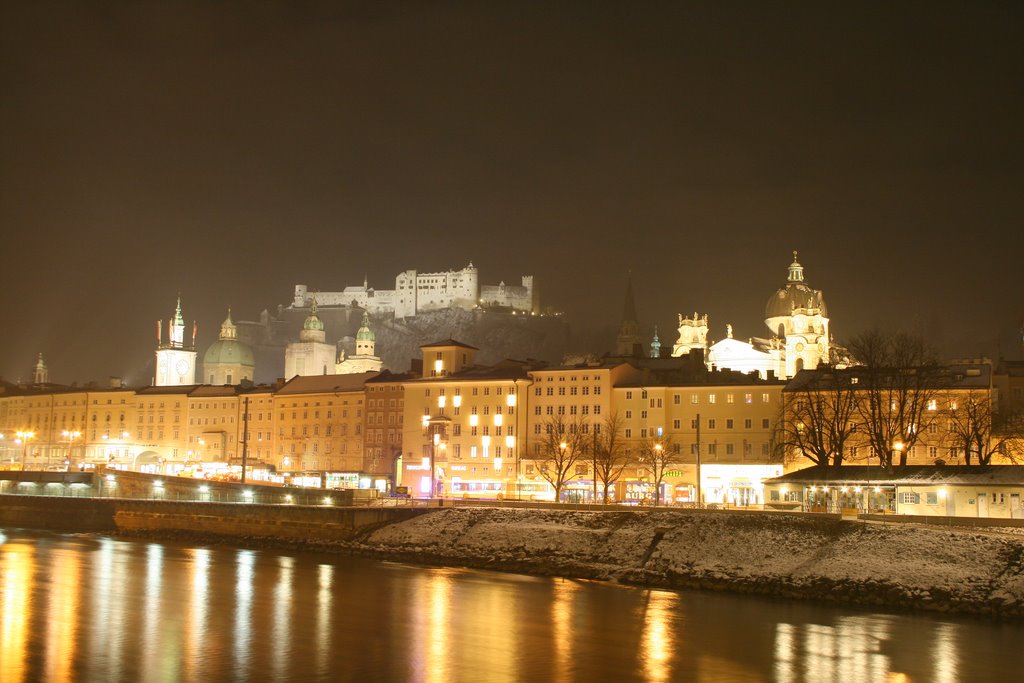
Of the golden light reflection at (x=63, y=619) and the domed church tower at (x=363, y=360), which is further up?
the domed church tower at (x=363, y=360)

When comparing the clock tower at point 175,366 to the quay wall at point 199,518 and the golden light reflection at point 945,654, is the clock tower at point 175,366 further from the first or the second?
the golden light reflection at point 945,654

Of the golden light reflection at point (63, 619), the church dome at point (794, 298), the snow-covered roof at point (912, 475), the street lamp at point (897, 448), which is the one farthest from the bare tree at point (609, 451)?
the church dome at point (794, 298)

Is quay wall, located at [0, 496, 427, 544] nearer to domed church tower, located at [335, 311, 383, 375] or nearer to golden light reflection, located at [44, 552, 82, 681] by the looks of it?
golden light reflection, located at [44, 552, 82, 681]

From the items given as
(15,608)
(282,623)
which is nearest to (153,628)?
(282,623)

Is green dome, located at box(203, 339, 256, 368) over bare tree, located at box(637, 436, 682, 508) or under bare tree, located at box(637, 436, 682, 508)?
over

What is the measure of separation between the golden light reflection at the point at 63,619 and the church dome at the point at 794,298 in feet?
303

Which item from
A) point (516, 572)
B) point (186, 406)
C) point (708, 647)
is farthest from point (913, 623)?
point (186, 406)

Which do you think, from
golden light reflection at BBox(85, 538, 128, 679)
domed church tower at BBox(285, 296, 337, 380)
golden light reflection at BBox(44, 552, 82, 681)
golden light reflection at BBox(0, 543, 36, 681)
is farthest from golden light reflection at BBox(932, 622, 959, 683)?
domed church tower at BBox(285, 296, 337, 380)

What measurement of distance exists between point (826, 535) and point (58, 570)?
96.9 ft

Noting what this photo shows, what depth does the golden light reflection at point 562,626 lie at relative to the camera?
26281 mm

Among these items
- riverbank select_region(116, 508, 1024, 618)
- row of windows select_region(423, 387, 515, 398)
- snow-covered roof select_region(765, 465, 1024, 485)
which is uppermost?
row of windows select_region(423, 387, 515, 398)

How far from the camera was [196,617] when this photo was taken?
3278 cm

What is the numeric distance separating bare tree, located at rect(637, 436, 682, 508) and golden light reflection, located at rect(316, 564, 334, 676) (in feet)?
96.4

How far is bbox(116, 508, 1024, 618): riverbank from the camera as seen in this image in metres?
36.2
